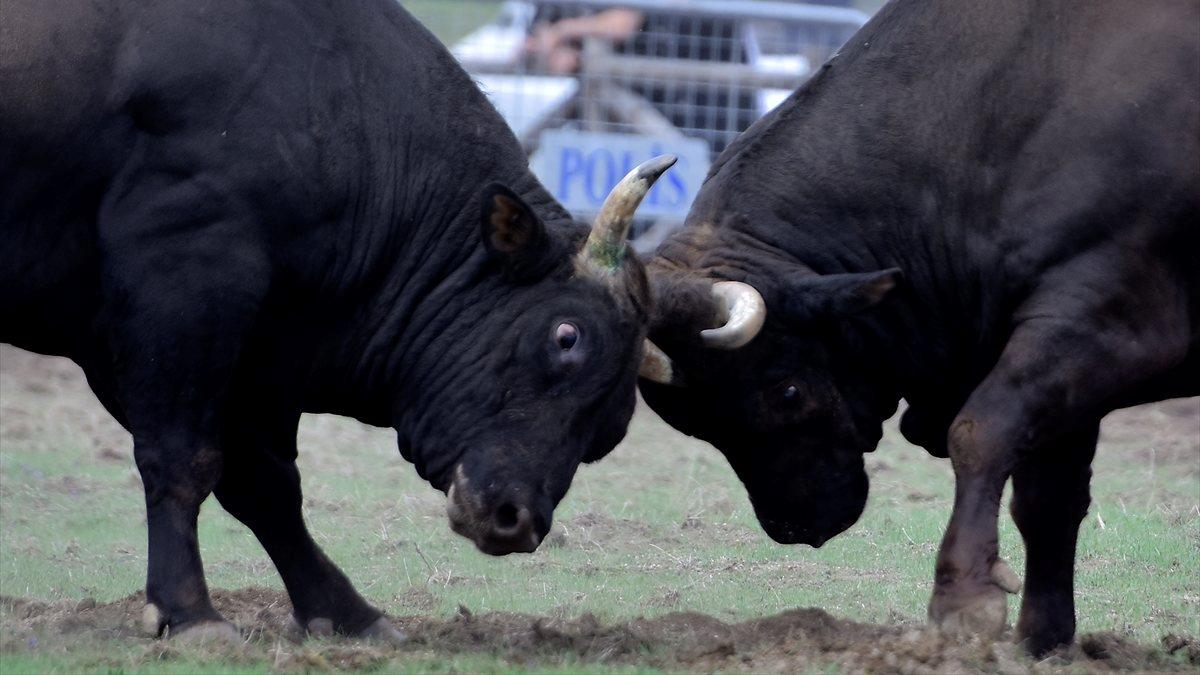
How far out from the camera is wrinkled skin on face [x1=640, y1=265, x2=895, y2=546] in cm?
682

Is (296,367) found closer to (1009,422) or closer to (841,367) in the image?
(841,367)

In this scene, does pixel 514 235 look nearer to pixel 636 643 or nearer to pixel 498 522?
pixel 498 522

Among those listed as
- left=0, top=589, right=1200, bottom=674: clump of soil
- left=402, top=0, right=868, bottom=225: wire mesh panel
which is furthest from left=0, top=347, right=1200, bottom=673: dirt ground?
left=402, top=0, right=868, bottom=225: wire mesh panel

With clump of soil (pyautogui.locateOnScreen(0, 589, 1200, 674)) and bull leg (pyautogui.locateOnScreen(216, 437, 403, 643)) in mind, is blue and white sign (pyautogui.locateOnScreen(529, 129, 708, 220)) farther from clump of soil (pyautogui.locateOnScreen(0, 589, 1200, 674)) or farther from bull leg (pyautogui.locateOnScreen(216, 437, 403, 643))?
clump of soil (pyautogui.locateOnScreen(0, 589, 1200, 674))

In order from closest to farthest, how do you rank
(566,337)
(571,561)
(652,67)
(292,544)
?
(566,337) → (292,544) → (571,561) → (652,67)

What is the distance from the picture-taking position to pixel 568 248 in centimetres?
658

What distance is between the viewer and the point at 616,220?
6.43 m

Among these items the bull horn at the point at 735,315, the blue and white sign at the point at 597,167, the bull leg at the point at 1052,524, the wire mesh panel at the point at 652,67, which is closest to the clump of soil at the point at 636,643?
the bull leg at the point at 1052,524

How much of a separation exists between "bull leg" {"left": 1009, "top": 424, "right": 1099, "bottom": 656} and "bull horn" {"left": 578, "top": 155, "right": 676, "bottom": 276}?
1.67 metres

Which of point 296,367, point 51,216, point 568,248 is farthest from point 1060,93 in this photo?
point 51,216

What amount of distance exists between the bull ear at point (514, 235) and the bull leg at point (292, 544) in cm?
117

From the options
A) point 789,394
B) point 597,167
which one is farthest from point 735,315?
point 597,167

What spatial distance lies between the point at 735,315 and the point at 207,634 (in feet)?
6.79

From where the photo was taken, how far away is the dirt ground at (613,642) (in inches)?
224
